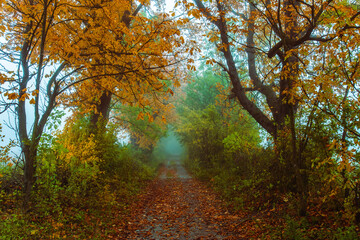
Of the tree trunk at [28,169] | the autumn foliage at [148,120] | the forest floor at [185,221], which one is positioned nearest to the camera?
the autumn foliage at [148,120]

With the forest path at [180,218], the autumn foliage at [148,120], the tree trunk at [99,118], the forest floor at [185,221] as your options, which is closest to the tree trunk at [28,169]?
the autumn foliage at [148,120]

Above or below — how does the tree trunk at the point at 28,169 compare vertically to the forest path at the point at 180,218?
above

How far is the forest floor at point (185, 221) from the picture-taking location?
4.80 m

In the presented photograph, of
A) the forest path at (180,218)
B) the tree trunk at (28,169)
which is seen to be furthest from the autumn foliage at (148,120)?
the forest path at (180,218)

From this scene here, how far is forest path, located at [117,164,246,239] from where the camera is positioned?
4.88m

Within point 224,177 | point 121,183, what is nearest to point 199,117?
point 224,177

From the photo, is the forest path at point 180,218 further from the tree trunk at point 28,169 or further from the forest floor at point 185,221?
the tree trunk at point 28,169

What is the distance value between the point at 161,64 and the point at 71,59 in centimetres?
171

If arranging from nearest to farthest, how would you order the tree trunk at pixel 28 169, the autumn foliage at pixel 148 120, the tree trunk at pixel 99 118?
the autumn foliage at pixel 148 120
the tree trunk at pixel 28 169
the tree trunk at pixel 99 118

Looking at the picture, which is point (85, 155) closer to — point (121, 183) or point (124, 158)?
point (121, 183)

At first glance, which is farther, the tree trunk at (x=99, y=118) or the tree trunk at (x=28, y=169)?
the tree trunk at (x=99, y=118)

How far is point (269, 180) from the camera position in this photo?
19.1ft

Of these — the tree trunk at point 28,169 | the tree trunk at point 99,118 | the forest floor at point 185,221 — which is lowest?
the forest floor at point 185,221

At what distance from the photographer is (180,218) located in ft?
19.7
